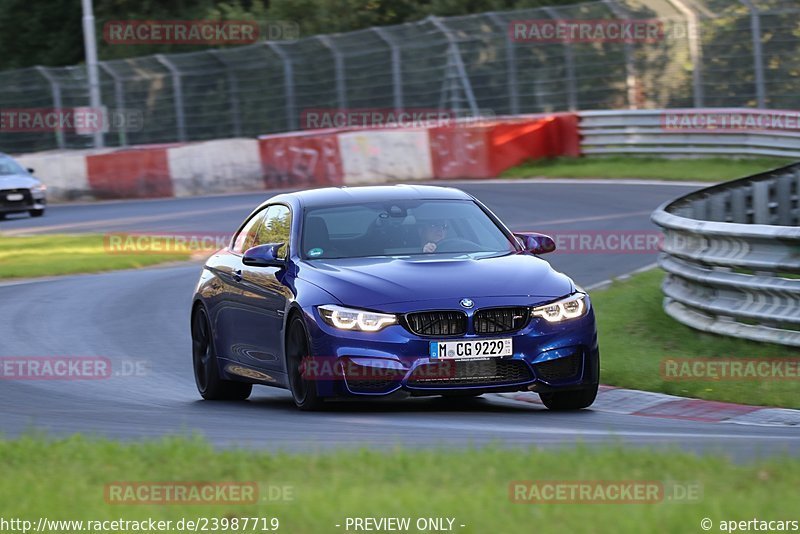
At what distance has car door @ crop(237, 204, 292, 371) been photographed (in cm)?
980

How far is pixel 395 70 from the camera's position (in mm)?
35781

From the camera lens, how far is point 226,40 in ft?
176

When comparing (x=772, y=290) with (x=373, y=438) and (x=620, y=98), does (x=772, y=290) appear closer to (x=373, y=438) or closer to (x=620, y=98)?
(x=373, y=438)

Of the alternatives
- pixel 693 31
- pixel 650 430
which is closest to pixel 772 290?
pixel 650 430

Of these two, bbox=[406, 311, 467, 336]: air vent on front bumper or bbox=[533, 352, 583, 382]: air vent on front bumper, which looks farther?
bbox=[533, 352, 583, 382]: air vent on front bumper

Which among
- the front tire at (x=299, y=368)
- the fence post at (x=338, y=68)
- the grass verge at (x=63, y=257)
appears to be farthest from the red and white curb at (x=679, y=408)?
the fence post at (x=338, y=68)

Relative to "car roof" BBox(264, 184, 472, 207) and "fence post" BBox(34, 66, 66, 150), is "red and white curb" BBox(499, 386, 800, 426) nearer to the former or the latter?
"car roof" BBox(264, 184, 472, 207)

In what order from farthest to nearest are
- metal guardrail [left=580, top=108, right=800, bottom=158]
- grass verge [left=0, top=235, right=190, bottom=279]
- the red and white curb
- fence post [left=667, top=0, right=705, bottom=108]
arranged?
fence post [left=667, top=0, right=705, bottom=108]
metal guardrail [left=580, top=108, right=800, bottom=158]
grass verge [left=0, top=235, right=190, bottom=279]
the red and white curb

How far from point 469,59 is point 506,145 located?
3.82 meters

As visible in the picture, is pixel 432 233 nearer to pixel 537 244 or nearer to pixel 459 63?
pixel 537 244

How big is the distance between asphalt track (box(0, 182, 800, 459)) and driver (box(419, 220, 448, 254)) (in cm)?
102

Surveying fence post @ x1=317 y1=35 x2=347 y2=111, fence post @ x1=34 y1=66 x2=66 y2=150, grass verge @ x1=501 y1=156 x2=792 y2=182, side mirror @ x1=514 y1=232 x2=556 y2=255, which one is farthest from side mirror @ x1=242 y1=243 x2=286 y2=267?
fence post @ x1=34 y1=66 x2=66 y2=150

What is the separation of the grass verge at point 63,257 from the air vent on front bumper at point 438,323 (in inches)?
526

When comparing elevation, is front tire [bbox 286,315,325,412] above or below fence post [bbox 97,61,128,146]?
above
